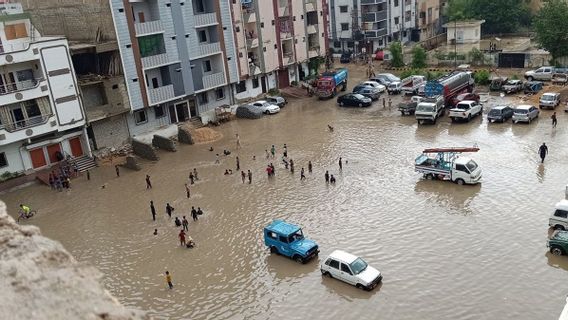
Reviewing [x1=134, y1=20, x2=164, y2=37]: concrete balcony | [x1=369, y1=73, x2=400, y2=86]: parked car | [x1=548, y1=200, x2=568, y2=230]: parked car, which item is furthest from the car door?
[x1=369, y1=73, x2=400, y2=86]: parked car

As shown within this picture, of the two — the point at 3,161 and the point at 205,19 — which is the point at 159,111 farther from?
the point at 3,161

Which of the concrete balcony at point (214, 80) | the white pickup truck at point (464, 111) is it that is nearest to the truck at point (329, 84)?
the concrete balcony at point (214, 80)

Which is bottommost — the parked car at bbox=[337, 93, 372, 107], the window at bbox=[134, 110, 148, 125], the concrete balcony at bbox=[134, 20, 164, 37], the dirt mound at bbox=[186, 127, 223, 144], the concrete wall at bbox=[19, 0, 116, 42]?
the dirt mound at bbox=[186, 127, 223, 144]

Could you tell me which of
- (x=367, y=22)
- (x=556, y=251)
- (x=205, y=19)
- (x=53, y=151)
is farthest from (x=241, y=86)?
(x=556, y=251)

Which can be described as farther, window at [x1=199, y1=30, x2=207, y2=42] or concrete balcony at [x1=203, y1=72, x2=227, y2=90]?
window at [x1=199, y1=30, x2=207, y2=42]

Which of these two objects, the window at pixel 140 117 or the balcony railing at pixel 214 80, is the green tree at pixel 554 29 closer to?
the balcony railing at pixel 214 80

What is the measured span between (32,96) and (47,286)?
36772 mm

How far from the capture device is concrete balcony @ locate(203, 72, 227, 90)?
178 ft

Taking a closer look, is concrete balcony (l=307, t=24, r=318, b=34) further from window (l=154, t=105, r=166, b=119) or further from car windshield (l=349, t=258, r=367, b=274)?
car windshield (l=349, t=258, r=367, b=274)

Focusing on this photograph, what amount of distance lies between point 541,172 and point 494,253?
1207 centimetres

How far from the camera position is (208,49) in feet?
177

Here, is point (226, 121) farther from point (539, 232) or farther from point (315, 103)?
point (539, 232)

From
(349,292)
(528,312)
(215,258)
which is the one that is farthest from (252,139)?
(528,312)

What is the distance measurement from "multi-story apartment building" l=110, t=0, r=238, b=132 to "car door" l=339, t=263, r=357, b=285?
30.7 meters
